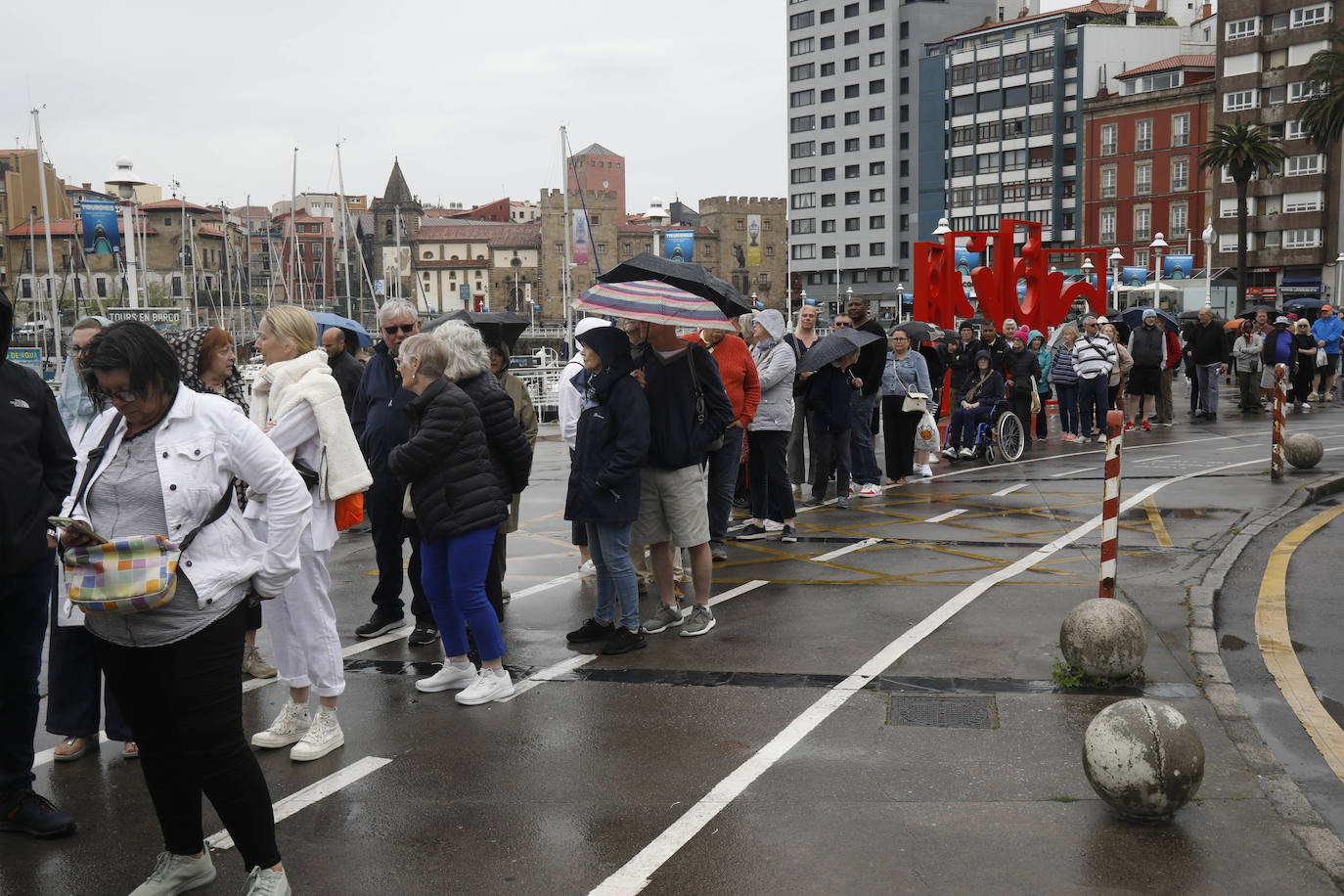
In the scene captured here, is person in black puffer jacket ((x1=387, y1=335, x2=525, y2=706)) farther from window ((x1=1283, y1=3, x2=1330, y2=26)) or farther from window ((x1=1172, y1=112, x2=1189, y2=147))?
window ((x1=1172, y1=112, x2=1189, y2=147))

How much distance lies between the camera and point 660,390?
711cm

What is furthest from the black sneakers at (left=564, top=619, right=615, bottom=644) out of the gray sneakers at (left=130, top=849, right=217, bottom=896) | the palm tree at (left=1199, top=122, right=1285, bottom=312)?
the palm tree at (left=1199, top=122, right=1285, bottom=312)

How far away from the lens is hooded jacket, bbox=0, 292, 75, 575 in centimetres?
456

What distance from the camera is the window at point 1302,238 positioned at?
67250mm

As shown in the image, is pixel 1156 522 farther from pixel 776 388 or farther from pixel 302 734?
pixel 302 734

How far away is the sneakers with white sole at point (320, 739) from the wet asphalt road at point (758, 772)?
0.07 m

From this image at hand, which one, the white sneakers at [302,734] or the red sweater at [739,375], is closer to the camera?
the white sneakers at [302,734]

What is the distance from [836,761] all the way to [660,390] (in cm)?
277

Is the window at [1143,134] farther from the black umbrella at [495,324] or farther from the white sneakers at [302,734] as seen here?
the white sneakers at [302,734]

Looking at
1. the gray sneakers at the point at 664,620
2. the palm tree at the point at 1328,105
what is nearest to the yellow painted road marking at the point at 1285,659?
the gray sneakers at the point at 664,620

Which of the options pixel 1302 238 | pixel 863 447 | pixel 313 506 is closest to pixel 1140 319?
pixel 863 447

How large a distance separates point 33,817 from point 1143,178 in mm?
86686

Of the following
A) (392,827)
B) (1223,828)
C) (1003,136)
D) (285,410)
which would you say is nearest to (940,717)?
(1223,828)

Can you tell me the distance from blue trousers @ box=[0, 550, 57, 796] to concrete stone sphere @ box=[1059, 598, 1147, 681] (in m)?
4.87
